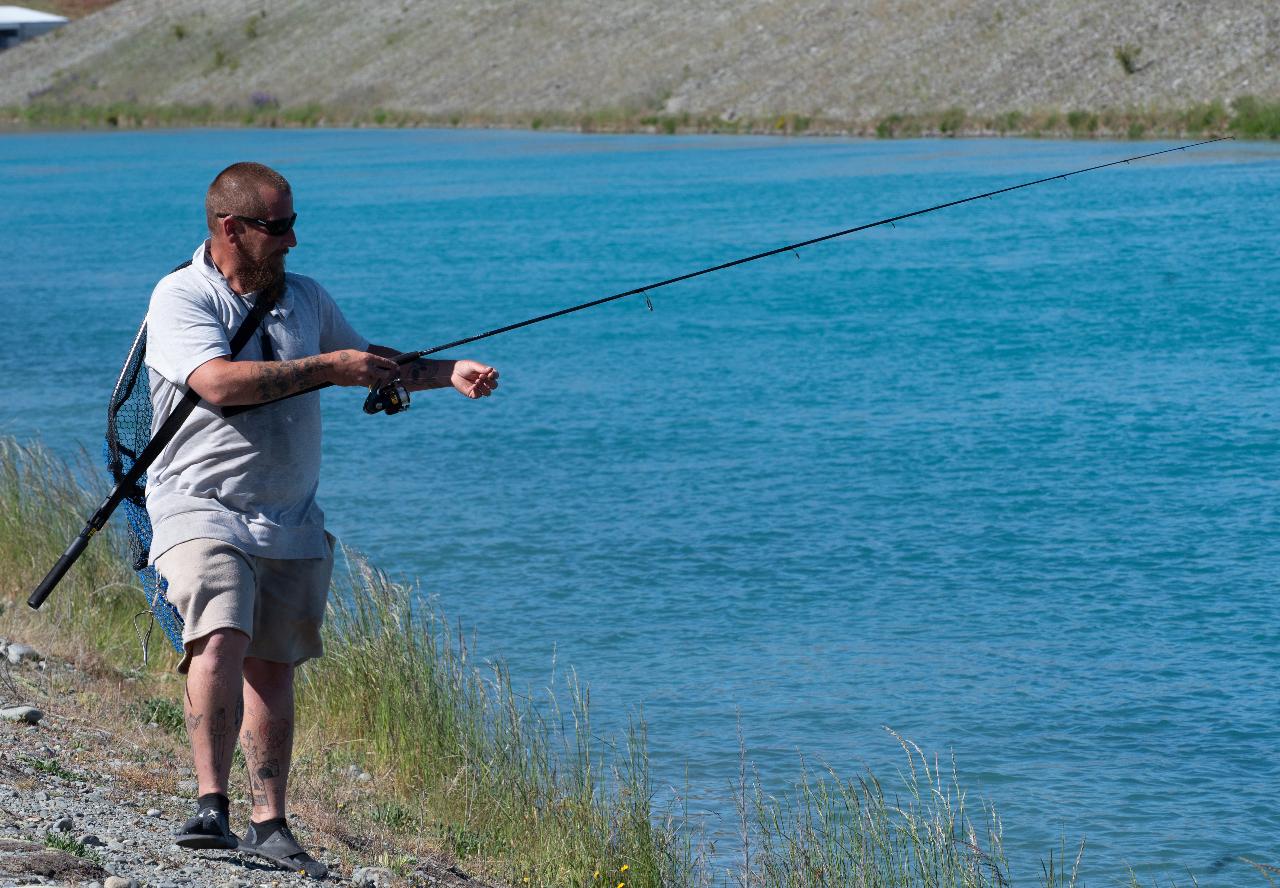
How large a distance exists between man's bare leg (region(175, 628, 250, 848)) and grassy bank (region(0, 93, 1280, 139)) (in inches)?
1396

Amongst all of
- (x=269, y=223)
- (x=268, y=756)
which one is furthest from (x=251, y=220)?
(x=268, y=756)

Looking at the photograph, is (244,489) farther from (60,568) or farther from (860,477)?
(860,477)

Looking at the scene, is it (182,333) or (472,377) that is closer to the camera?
(182,333)

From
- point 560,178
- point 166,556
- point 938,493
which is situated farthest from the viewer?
point 560,178

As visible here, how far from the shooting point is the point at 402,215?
3119cm

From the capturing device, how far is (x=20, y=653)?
6145 mm

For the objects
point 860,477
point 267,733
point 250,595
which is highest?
point 250,595

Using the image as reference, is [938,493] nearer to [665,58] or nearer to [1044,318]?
[1044,318]

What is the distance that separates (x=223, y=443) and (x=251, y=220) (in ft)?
1.62

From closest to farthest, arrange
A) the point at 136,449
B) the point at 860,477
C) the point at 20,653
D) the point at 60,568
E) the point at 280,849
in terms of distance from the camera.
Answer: the point at 280,849 → the point at 136,449 → the point at 60,568 → the point at 20,653 → the point at 860,477

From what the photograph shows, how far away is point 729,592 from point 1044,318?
10.0m

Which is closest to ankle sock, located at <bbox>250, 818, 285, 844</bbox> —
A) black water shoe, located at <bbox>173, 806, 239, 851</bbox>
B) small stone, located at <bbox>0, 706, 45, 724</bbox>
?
black water shoe, located at <bbox>173, 806, 239, 851</bbox>

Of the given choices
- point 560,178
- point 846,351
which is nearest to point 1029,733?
point 846,351

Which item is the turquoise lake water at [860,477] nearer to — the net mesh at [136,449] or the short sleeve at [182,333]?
the net mesh at [136,449]
